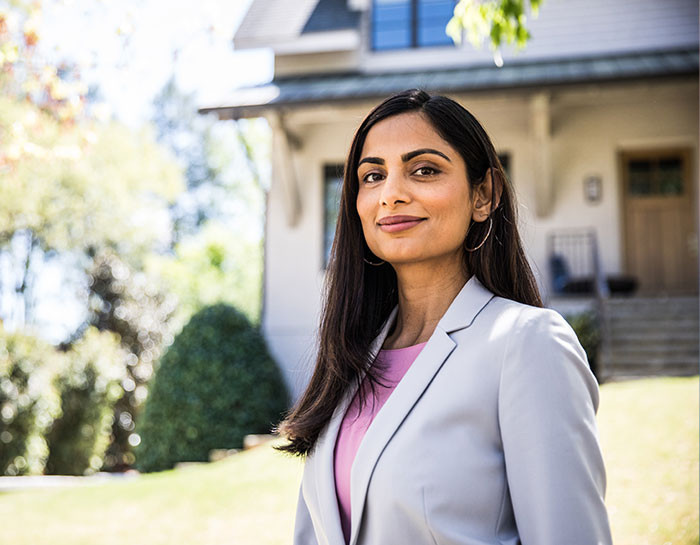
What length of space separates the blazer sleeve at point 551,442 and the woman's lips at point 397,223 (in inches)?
17.8

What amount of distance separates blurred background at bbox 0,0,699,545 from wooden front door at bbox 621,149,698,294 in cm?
3

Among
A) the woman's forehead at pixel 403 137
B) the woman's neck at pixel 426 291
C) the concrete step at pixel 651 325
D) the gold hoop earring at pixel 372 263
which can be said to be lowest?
the concrete step at pixel 651 325

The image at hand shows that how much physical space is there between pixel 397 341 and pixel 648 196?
11.1 m

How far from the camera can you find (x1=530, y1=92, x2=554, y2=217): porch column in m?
10.9

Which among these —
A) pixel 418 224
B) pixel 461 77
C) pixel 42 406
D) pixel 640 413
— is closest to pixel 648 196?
pixel 461 77

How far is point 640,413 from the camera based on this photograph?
A: 702 centimetres

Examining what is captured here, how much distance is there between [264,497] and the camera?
6.66 m

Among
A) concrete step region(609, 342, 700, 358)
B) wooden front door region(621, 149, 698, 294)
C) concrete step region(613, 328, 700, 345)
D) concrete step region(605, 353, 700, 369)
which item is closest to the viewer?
concrete step region(605, 353, 700, 369)

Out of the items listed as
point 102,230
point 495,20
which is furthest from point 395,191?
point 102,230

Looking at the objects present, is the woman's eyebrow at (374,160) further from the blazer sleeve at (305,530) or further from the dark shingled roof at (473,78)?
the dark shingled roof at (473,78)

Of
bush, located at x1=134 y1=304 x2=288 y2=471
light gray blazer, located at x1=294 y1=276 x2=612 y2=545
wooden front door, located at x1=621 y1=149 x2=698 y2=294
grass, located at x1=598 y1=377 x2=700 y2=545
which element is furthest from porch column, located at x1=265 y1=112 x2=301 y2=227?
light gray blazer, located at x1=294 y1=276 x2=612 y2=545

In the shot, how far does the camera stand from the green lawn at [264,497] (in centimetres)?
504

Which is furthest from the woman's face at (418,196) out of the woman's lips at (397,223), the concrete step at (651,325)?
the concrete step at (651,325)

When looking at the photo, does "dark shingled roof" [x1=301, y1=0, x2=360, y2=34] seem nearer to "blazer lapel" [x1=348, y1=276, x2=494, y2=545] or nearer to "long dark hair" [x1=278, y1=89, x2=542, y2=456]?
"long dark hair" [x1=278, y1=89, x2=542, y2=456]
